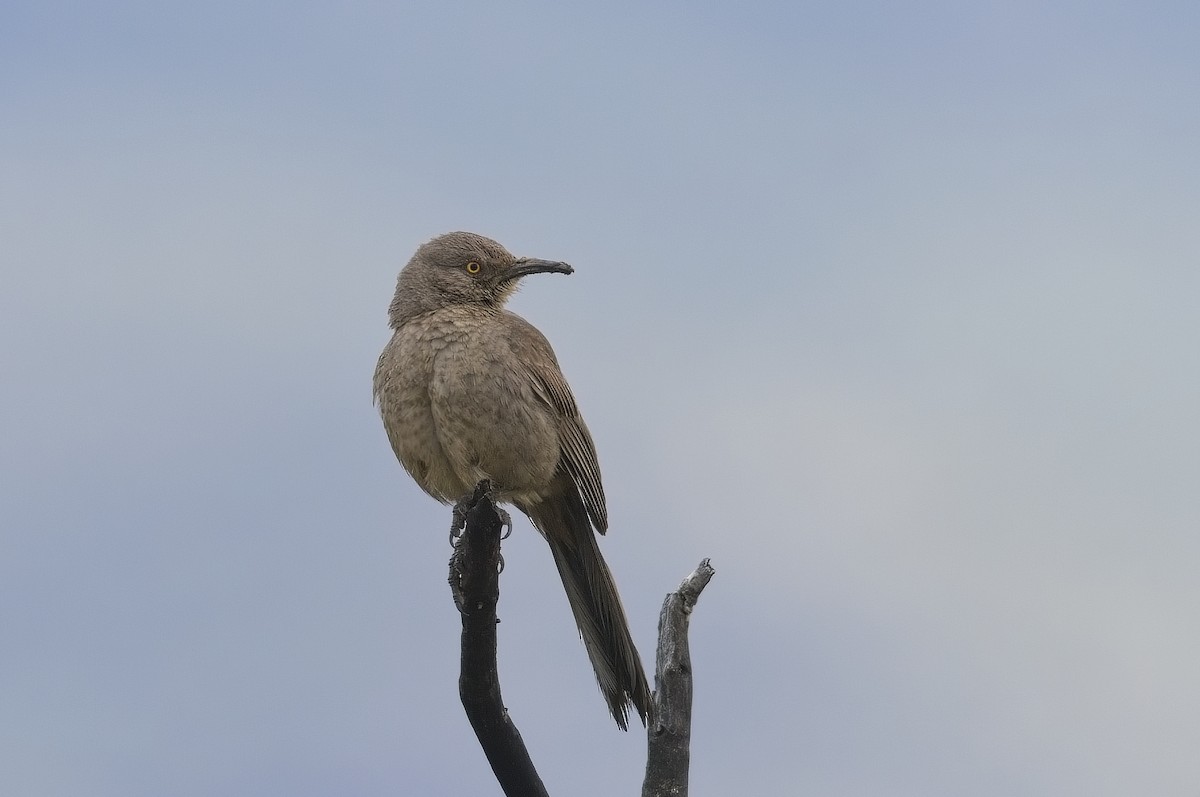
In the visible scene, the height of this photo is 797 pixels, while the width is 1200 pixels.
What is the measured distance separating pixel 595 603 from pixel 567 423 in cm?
102

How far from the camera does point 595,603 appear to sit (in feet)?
24.4

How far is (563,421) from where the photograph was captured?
7395mm

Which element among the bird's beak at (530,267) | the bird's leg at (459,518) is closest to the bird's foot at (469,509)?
the bird's leg at (459,518)

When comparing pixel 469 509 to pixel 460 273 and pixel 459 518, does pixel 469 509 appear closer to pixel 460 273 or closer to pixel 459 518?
pixel 459 518

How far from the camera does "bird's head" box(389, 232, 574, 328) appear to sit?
7.74 m

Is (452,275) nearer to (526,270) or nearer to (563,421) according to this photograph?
(526,270)

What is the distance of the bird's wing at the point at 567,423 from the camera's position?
732cm

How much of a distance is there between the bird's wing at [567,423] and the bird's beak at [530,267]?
1.84 feet

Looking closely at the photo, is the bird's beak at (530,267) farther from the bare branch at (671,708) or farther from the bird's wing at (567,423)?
the bare branch at (671,708)

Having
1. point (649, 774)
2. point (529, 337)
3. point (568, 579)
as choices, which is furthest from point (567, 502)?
point (649, 774)

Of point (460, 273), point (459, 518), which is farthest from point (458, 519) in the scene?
point (460, 273)

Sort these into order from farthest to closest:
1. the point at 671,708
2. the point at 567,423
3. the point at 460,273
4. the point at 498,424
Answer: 1. the point at 460,273
2. the point at 567,423
3. the point at 498,424
4. the point at 671,708

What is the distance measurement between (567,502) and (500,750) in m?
1.83

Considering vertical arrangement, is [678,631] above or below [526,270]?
below
